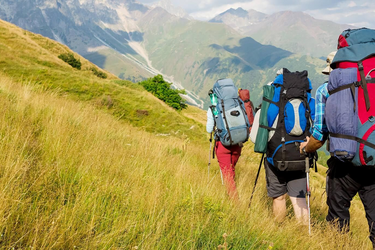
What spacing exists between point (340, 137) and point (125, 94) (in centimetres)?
1437

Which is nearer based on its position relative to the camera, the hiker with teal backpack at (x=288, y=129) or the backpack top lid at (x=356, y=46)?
the backpack top lid at (x=356, y=46)

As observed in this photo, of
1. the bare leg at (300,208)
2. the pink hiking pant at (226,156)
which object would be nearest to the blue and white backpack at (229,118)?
the pink hiking pant at (226,156)

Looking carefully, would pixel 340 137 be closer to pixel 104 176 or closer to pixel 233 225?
pixel 233 225

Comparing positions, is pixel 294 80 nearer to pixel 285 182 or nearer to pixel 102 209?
pixel 285 182

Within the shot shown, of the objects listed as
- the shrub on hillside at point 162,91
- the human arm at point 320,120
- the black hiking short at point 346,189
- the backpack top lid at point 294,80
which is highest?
the backpack top lid at point 294,80

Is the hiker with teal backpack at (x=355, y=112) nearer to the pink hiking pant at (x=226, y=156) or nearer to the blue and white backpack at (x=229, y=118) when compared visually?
the blue and white backpack at (x=229, y=118)

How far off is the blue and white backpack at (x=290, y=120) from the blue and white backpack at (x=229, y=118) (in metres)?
1.08

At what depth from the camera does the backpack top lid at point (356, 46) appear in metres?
2.58

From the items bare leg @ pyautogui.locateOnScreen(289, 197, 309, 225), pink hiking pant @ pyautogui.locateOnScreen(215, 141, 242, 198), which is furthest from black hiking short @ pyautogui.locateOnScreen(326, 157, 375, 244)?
pink hiking pant @ pyautogui.locateOnScreen(215, 141, 242, 198)

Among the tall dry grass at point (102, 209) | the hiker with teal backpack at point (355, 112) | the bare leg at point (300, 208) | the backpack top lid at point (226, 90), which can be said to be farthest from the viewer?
the backpack top lid at point (226, 90)

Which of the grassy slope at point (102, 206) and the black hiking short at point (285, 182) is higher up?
the black hiking short at point (285, 182)

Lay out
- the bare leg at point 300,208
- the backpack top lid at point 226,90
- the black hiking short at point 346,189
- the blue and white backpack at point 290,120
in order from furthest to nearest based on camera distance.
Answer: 1. the backpack top lid at point 226,90
2. the bare leg at point 300,208
3. the blue and white backpack at point 290,120
4. the black hiking short at point 346,189

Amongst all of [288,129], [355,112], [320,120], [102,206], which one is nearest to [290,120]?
[288,129]

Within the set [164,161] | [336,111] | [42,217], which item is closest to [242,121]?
[164,161]
